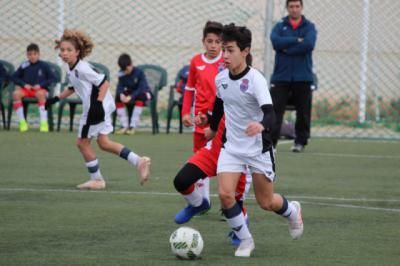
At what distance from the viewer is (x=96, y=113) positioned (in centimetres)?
995

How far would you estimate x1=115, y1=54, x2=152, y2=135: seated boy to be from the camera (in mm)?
17406

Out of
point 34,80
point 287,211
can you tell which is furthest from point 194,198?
point 34,80

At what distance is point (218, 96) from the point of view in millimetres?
6762

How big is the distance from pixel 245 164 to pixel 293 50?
25.3 feet

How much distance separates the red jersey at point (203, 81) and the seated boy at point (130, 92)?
8871 millimetres

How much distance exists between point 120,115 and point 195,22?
10.4 ft

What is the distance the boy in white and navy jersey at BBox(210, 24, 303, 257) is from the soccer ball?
0.31 metres

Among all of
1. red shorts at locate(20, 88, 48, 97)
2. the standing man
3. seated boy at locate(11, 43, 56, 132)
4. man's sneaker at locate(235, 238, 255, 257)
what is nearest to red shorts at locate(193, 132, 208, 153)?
man's sneaker at locate(235, 238, 255, 257)

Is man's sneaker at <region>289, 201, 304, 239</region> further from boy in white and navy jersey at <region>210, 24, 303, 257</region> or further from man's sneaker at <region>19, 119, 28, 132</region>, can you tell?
man's sneaker at <region>19, 119, 28, 132</region>

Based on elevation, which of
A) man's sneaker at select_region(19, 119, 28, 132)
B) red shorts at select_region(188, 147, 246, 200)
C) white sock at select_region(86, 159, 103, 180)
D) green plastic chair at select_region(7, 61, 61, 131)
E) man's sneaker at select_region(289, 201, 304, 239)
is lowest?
man's sneaker at select_region(19, 119, 28, 132)

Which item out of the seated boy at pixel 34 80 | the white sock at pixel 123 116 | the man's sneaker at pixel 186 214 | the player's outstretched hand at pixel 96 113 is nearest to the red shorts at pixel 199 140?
the man's sneaker at pixel 186 214

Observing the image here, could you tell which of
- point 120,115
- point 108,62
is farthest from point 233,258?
point 108,62

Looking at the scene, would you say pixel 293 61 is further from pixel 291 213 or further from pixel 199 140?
pixel 291 213

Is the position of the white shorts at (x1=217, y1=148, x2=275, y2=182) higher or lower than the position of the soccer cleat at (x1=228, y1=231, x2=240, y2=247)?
higher
